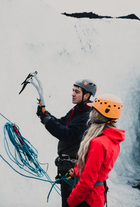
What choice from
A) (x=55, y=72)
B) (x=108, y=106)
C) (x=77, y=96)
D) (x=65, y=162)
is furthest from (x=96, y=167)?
(x=55, y=72)

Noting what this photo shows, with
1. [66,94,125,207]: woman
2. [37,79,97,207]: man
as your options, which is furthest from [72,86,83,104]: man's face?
[66,94,125,207]: woman

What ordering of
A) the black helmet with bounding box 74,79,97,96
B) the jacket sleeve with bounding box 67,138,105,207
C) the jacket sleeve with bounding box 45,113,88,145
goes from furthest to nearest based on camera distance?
the black helmet with bounding box 74,79,97,96 → the jacket sleeve with bounding box 45,113,88,145 → the jacket sleeve with bounding box 67,138,105,207

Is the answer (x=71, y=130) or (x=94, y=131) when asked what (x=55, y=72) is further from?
(x=94, y=131)

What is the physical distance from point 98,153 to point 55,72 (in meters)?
3.98

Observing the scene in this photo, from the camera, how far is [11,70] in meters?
3.96

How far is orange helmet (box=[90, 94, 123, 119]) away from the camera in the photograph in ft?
4.61

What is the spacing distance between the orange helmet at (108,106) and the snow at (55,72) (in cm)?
216

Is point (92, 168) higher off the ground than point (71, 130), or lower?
lower

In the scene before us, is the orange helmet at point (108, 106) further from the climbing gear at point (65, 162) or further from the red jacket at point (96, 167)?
the climbing gear at point (65, 162)

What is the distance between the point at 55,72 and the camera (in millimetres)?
4980

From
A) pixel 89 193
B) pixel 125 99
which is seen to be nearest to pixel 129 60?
pixel 125 99

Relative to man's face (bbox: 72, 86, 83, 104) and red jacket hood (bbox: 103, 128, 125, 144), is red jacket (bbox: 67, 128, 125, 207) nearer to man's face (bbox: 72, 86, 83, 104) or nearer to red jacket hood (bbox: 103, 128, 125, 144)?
red jacket hood (bbox: 103, 128, 125, 144)

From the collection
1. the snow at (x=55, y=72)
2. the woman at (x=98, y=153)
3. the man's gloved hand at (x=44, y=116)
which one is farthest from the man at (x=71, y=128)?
the snow at (x=55, y=72)

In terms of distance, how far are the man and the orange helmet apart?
445 mm
